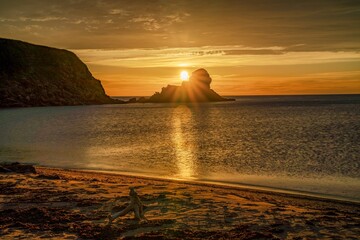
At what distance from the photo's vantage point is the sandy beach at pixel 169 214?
11938 millimetres

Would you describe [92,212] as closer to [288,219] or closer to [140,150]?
[288,219]

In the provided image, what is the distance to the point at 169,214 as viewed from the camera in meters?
14.1

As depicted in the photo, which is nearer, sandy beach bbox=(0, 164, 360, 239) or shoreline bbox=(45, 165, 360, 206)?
sandy beach bbox=(0, 164, 360, 239)

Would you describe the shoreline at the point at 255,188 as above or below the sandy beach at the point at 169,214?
below

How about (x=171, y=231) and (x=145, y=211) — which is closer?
(x=171, y=231)

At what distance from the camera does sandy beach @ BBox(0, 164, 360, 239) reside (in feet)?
39.2

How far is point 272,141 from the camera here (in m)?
49.2

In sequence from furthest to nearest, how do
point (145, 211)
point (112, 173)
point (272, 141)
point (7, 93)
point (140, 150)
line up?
point (7, 93) < point (272, 141) < point (140, 150) < point (112, 173) < point (145, 211)

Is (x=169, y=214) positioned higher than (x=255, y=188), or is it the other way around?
(x=169, y=214)

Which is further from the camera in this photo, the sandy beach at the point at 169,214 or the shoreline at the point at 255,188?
the shoreline at the point at 255,188

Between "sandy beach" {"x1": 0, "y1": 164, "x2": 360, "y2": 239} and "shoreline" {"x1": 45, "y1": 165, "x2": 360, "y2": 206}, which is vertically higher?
"sandy beach" {"x1": 0, "y1": 164, "x2": 360, "y2": 239}

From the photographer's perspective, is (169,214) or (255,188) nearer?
(169,214)

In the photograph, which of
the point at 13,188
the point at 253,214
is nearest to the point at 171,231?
the point at 253,214

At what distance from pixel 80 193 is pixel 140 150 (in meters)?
23.0
